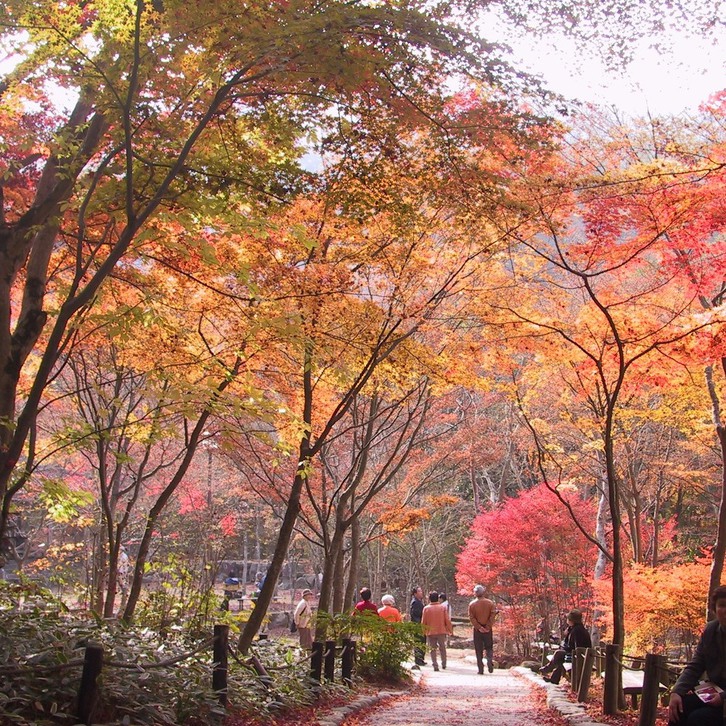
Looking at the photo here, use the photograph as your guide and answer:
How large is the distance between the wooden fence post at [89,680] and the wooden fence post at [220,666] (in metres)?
1.36

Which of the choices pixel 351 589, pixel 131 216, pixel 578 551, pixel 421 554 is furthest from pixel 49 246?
pixel 421 554

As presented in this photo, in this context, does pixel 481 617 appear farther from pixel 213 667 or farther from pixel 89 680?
pixel 89 680

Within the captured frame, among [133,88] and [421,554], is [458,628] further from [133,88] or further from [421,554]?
[133,88]

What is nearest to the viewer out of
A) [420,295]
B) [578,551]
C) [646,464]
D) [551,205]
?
[551,205]

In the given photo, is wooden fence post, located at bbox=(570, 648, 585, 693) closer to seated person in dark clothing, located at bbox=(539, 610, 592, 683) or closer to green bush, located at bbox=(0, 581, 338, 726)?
seated person in dark clothing, located at bbox=(539, 610, 592, 683)

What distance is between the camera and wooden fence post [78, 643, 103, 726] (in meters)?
3.62

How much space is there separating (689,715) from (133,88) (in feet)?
15.2

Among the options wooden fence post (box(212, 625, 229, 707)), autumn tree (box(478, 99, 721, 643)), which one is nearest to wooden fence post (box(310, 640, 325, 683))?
wooden fence post (box(212, 625, 229, 707))

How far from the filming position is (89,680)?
363 centimetres

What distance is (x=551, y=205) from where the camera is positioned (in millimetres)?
7391

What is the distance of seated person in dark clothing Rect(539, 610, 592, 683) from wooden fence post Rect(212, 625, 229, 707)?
6283 millimetres

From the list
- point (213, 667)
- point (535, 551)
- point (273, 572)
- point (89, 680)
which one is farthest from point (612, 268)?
point (535, 551)

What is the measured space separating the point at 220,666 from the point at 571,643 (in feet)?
22.4

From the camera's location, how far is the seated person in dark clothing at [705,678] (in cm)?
390
